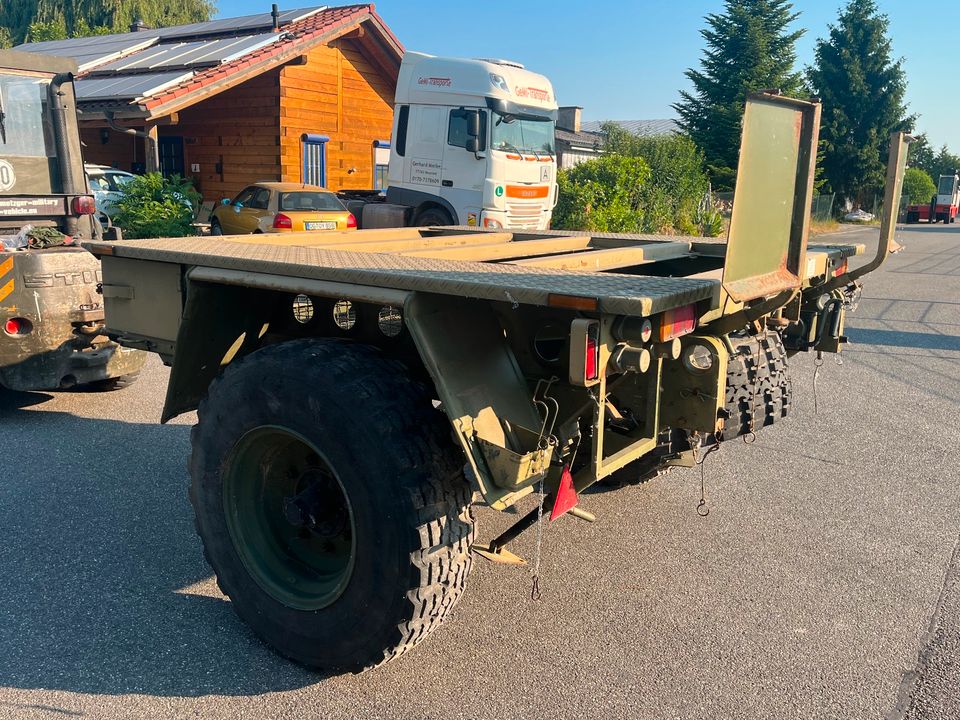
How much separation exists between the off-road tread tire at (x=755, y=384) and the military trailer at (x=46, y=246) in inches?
178

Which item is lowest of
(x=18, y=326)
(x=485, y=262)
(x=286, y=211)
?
(x=18, y=326)

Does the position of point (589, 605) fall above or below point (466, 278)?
below

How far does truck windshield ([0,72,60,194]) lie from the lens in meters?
6.62

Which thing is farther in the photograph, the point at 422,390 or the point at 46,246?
the point at 46,246

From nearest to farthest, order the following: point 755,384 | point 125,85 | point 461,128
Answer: point 755,384
point 461,128
point 125,85

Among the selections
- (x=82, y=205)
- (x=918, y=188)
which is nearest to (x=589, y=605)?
(x=82, y=205)

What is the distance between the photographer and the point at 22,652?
10.2 feet

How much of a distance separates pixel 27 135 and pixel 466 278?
582 centimetres

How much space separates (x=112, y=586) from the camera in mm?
3654

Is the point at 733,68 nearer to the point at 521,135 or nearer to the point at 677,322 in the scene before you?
the point at 521,135

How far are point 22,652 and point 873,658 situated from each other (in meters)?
3.34

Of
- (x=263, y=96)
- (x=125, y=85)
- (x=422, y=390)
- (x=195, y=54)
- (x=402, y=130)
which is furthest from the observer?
(x=263, y=96)

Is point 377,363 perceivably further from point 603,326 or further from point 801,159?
point 801,159

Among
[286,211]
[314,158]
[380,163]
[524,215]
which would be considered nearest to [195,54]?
[314,158]
